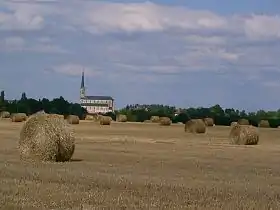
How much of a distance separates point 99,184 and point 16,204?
393cm

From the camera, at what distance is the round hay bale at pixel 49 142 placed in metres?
24.8

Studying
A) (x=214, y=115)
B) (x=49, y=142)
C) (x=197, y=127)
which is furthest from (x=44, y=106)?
(x=49, y=142)

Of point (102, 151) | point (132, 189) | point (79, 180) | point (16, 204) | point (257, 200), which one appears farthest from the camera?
point (102, 151)

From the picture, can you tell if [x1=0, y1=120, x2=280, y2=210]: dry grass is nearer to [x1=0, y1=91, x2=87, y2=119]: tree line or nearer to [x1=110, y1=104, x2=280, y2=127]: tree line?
[x1=110, y1=104, x2=280, y2=127]: tree line

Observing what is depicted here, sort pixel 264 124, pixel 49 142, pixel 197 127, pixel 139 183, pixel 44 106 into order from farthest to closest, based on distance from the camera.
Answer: pixel 44 106 → pixel 264 124 → pixel 197 127 → pixel 49 142 → pixel 139 183

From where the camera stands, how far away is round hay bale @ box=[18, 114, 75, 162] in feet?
81.4

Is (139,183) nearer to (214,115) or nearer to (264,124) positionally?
(264,124)

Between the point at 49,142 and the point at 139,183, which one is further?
the point at 49,142

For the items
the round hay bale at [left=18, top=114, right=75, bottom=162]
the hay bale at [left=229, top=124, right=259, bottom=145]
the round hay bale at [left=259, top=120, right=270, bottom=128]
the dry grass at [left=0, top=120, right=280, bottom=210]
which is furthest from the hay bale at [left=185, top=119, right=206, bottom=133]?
the round hay bale at [left=18, top=114, right=75, bottom=162]

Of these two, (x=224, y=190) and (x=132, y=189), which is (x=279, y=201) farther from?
(x=132, y=189)

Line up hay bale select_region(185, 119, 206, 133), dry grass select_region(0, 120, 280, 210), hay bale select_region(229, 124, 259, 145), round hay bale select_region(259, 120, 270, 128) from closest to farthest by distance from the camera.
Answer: dry grass select_region(0, 120, 280, 210), hay bale select_region(229, 124, 259, 145), hay bale select_region(185, 119, 206, 133), round hay bale select_region(259, 120, 270, 128)

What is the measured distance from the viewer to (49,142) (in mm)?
24938

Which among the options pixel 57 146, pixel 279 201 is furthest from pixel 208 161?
pixel 279 201

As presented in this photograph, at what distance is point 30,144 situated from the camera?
25.3 metres
